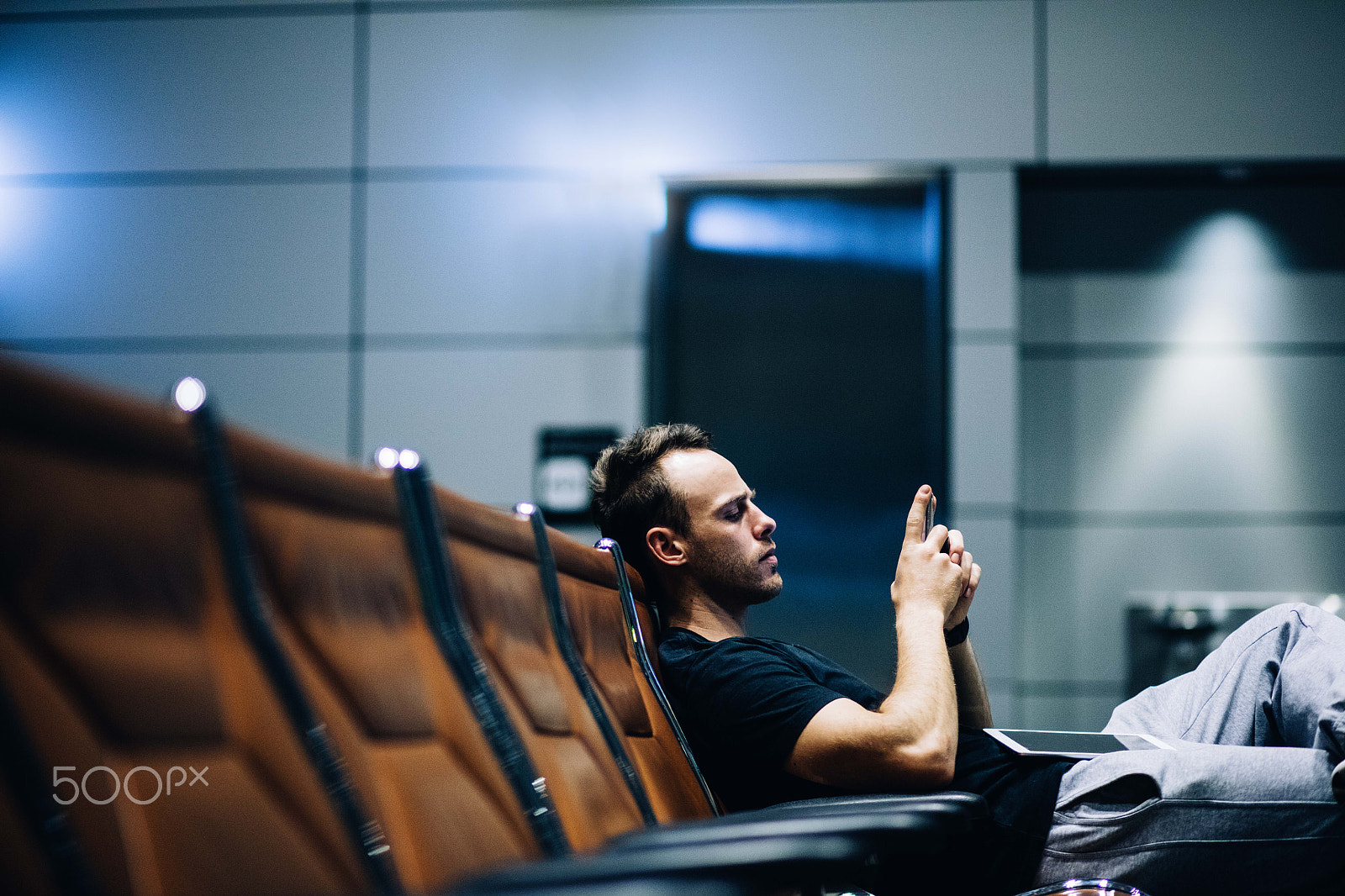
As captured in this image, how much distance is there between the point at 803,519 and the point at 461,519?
2590mm

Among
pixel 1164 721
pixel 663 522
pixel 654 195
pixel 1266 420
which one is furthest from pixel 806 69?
pixel 1164 721

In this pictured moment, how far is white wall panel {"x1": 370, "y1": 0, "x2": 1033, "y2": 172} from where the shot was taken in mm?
3574

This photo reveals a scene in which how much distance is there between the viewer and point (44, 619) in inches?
22.8

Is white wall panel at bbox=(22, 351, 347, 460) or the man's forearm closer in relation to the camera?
the man's forearm

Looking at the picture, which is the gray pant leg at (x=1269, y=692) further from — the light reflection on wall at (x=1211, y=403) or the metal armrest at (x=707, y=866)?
the light reflection on wall at (x=1211, y=403)

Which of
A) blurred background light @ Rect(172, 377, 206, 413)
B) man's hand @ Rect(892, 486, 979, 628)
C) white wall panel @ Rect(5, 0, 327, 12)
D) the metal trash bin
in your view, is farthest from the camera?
white wall panel @ Rect(5, 0, 327, 12)

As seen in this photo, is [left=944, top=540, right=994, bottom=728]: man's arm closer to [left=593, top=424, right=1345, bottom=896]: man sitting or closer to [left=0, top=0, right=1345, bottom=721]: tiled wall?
[left=593, top=424, right=1345, bottom=896]: man sitting

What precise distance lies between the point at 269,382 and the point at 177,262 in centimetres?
55

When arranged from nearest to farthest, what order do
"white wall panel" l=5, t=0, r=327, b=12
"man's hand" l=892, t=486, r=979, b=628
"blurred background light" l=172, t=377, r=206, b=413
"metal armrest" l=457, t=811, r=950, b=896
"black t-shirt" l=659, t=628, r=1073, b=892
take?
"metal armrest" l=457, t=811, r=950, b=896, "blurred background light" l=172, t=377, r=206, b=413, "black t-shirt" l=659, t=628, r=1073, b=892, "man's hand" l=892, t=486, r=979, b=628, "white wall panel" l=5, t=0, r=327, b=12

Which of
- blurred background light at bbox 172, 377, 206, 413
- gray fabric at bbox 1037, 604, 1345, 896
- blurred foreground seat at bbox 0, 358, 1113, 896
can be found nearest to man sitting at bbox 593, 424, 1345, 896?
gray fabric at bbox 1037, 604, 1345, 896

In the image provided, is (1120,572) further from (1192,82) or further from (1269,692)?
(1269,692)

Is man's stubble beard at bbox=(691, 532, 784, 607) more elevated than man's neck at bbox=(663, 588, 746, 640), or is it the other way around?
man's stubble beard at bbox=(691, 532, 784, 607)

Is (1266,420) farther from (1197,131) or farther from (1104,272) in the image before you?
(1197,131)

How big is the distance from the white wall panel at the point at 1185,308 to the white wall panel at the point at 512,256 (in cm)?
146
